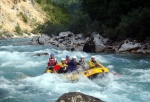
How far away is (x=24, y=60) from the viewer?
22.7m

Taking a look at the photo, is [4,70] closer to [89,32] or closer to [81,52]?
[81,52]

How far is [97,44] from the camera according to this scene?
26172mm

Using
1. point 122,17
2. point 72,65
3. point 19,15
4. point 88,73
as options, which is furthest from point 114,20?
point 19,15

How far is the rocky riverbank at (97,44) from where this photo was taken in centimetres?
2406

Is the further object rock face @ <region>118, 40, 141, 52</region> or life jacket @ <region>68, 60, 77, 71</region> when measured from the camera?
rock face @ <region>118, 40, 141, 52</region>

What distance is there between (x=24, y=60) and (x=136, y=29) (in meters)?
9.32

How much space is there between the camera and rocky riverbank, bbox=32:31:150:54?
2406 cm

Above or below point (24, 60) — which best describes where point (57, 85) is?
below

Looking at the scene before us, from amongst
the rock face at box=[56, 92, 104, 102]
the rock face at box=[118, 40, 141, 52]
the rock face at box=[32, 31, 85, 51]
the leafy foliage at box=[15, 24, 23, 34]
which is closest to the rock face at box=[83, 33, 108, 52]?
the rock face at box=[32, 31, 85, 51]

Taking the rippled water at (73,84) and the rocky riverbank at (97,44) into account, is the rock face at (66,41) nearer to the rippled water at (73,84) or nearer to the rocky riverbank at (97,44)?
the rocky riverbank at (97,44)

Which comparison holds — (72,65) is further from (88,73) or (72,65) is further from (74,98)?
(74,98)

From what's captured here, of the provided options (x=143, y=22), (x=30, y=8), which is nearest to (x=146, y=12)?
(x=143, y=22)

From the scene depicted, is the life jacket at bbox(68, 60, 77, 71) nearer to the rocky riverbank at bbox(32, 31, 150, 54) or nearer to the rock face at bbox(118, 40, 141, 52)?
the rocky riverbank at bbox(32, 31, 150, 54)

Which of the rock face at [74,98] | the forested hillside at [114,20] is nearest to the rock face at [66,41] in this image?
the forested hillside at [114,20]
